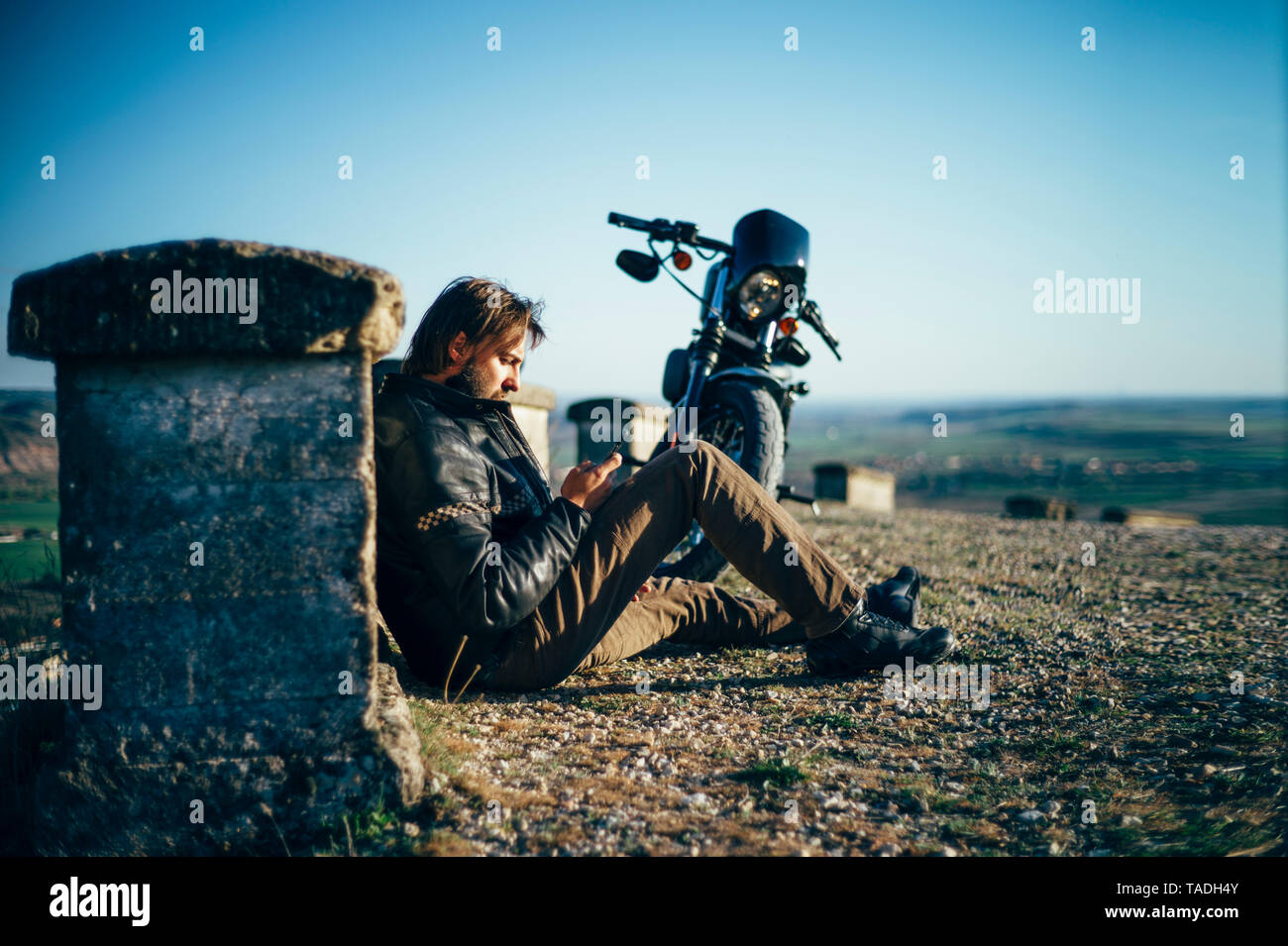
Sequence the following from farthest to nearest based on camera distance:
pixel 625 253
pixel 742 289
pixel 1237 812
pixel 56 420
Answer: pixel 625 253 → pixel 742 289 → pixel 1237 812 → pixel 56 420

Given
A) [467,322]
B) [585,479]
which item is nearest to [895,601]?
[585,479]

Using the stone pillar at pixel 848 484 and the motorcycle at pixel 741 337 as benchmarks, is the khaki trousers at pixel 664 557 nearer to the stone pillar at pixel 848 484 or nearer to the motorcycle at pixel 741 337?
the motorcycle at pixel 741 337

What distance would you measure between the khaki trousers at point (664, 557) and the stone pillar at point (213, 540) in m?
0.76

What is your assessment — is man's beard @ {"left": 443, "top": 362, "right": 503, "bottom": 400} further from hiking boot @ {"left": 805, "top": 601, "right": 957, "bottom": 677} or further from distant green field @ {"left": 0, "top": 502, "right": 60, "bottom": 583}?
distant green field @ {"left": 0, "top": 502, "right": 60, "bottom": 583}

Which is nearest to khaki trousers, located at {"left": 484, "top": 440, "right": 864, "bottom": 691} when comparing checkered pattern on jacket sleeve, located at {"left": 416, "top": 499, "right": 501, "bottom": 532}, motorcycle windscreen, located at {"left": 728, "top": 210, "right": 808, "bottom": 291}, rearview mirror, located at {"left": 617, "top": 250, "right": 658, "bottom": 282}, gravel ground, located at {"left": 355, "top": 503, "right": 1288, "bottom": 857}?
gravel ground, located at {"left": 355, "top": 503, "right": 1288, "bottom": 857}

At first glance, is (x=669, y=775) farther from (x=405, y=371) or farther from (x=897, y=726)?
(x=405, y=371)

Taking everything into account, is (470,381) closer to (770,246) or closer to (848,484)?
(770,246)

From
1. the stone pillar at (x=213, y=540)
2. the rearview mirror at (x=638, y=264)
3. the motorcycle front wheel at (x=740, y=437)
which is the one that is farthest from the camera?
the rearview mirror at (x=638, y=264)

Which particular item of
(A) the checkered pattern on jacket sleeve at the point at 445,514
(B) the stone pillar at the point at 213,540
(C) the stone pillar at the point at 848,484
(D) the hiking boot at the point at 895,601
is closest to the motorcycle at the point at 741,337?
(D) the hiking boot at the point at 895,601

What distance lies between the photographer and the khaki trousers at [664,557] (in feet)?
8.68
